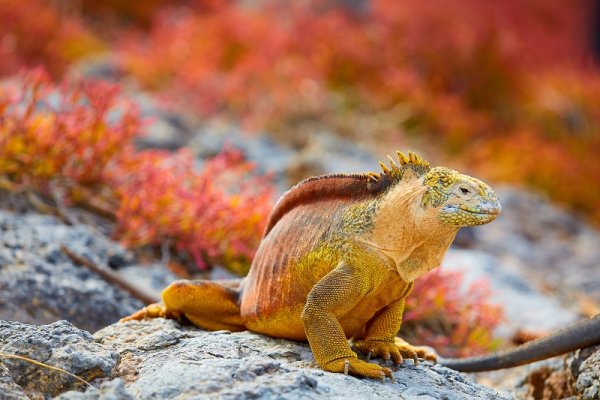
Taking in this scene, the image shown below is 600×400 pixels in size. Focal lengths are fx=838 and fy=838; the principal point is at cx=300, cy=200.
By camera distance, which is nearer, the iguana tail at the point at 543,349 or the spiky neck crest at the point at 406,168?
the spiky neck crest at the point at 406,168

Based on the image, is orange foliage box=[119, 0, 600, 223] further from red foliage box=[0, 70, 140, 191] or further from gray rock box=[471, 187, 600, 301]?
red foliage box=[0, 70, 140, 191]

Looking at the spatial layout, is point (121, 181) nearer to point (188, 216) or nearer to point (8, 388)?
point (188, 216)

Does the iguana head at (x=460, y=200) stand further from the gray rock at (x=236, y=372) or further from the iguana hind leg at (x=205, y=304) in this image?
the iguana hind leg at (x=205, y=304)

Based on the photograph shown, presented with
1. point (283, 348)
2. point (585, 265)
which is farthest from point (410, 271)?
point (585, 265)

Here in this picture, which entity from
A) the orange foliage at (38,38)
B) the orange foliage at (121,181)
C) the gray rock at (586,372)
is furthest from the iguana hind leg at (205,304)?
the orange foliage at (38,38)

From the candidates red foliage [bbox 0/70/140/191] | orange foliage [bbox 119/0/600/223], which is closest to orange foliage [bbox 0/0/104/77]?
orange foliage [bbox 119/0/600/223]
